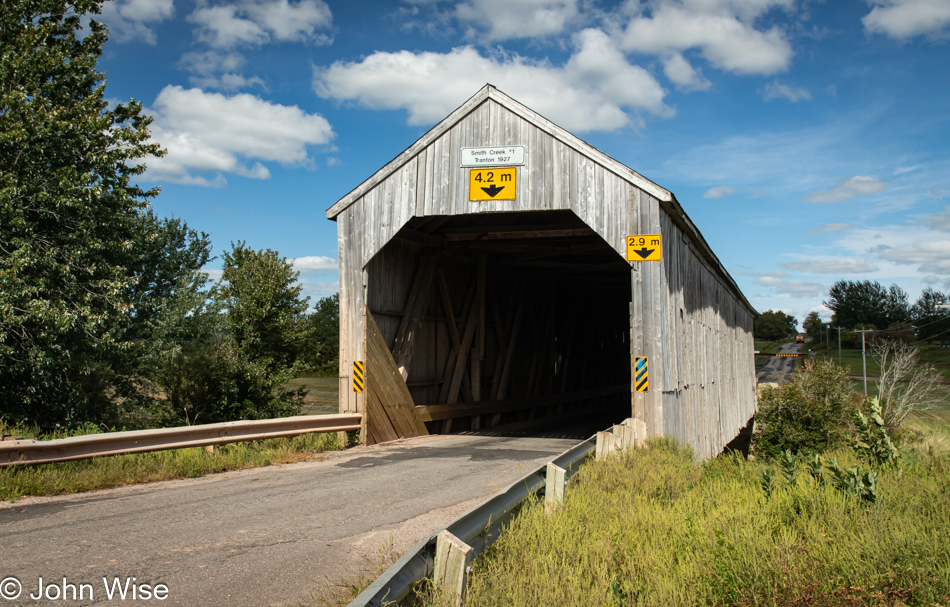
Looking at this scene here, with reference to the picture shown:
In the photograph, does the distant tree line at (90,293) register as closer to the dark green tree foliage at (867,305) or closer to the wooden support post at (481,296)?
the wooden support post at (481,296)

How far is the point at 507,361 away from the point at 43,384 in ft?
34.2

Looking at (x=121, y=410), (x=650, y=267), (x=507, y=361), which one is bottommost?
(x=121, y=410)

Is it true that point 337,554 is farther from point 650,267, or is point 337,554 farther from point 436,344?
point 436,344

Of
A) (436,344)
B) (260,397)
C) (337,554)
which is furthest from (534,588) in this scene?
(260,397)

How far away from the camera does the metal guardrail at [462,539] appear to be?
2.68 metres

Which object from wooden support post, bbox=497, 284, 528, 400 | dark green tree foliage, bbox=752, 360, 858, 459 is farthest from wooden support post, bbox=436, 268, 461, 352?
dark green tree foliage, bbox=752, 360, 858, 459

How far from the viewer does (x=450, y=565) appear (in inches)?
123

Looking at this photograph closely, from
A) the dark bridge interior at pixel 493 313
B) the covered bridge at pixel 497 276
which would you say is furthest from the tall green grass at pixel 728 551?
the dark bridge interior at pixel 493 313

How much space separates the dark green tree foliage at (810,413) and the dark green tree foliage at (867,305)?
105 m

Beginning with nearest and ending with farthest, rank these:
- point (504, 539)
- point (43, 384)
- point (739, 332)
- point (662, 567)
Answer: point (662, 567) → point (504, 539) → point (43, 384) → point (739, 332)

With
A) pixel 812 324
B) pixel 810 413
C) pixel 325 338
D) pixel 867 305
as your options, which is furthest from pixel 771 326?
pixel 810 413

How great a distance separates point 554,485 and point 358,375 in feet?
23.2

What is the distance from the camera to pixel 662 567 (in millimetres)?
3838

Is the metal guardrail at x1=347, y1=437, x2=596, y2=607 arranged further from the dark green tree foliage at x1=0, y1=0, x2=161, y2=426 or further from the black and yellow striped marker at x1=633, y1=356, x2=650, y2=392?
the dark green tree foliage at x1=0, y1=0, x2=161, y2=426
